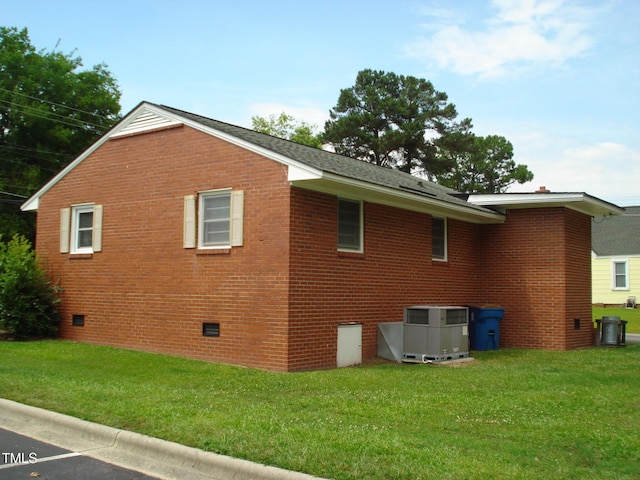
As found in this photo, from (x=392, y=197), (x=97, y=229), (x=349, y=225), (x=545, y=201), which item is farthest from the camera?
(x=545, y=201)

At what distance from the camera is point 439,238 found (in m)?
17.0

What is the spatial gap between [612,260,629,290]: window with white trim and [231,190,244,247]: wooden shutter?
99.6ft

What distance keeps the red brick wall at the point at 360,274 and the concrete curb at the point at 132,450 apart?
4.94 m

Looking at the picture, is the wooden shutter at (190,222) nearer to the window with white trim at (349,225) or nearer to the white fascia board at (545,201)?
the window with white trim at (349,225)

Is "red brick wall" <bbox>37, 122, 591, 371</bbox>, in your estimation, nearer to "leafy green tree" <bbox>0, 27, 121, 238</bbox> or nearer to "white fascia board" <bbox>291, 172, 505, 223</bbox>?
"white fascia board" <bbox>291, 172, 505, 223</bbox>

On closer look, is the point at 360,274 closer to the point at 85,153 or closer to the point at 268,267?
the point at 268,267

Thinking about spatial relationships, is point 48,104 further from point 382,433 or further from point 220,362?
point 382,433

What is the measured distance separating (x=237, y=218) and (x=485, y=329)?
709cm

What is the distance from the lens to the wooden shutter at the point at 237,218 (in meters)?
12.8

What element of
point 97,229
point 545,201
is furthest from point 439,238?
point 97,229

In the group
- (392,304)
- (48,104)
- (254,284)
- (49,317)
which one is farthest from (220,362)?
(48,104)

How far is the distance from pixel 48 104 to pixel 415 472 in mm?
35064

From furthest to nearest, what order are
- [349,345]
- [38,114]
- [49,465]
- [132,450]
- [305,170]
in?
[38,114], [349,345], [305,170], [132,450], [49,465]

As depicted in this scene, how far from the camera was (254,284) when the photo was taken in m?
12.6
